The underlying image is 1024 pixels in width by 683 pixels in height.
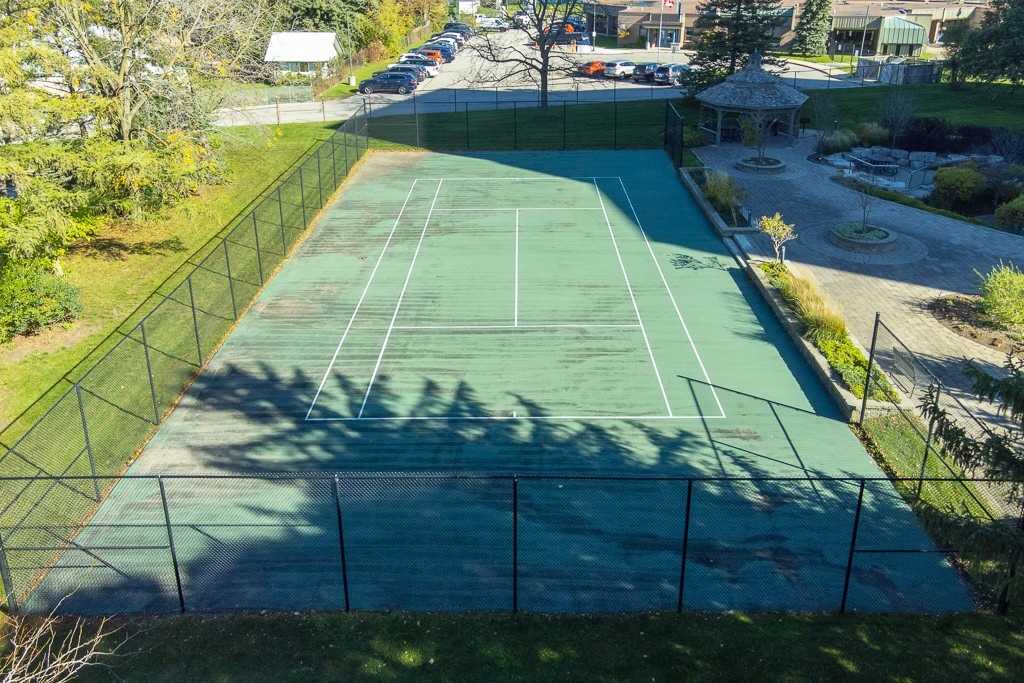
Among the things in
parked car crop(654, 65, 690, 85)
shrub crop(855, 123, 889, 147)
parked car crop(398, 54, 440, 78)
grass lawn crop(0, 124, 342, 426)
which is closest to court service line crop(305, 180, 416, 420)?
grass lawn crop(0, 124, 342, 426)

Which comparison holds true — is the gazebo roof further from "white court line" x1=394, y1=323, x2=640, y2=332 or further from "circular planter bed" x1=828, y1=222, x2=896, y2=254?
"white court line" x1=394, y1=323, x2=640, y2=332

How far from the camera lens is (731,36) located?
159ft

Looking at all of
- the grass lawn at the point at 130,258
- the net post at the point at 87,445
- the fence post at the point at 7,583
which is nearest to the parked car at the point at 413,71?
the grass lawn at the point at 130,258

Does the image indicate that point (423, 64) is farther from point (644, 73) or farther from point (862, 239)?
point (862, 239)

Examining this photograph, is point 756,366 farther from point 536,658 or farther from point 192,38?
point 192,38

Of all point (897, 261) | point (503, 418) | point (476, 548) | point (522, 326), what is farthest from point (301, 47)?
point (476, 548)

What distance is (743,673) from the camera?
1180cm

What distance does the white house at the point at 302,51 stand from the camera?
2357 inches

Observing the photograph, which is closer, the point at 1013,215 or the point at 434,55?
the point at 1013,215

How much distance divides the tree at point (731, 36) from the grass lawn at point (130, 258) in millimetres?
21481

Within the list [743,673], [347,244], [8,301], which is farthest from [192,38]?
[743,673]

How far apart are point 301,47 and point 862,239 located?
4458 centimetres

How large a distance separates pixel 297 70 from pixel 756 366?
48.3 m

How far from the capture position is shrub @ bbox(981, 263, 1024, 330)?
21922 mm
